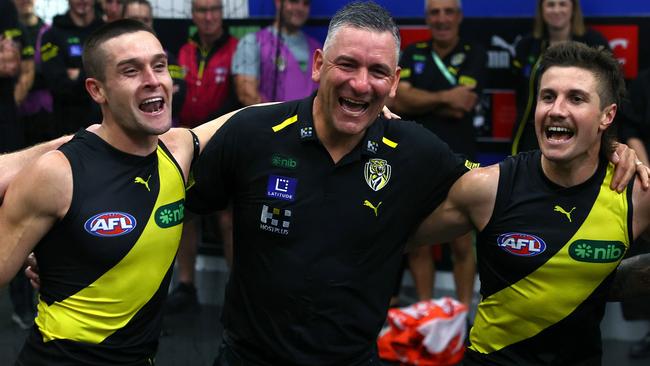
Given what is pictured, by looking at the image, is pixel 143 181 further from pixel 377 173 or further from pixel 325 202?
pixel 377 173

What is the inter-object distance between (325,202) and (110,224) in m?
0.81

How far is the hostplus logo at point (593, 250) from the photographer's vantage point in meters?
3.88

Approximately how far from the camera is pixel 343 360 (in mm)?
3844

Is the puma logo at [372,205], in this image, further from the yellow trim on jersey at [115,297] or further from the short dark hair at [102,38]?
the short dark hair at [102,38]

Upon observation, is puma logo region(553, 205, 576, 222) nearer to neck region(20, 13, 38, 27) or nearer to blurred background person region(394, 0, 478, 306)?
blurred background person region(394, 0, 478, 306)

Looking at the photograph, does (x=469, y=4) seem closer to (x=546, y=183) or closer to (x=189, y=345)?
(x=189, y=345)

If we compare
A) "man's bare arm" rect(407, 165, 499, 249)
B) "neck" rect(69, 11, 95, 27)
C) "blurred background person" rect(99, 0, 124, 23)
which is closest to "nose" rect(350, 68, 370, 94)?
"man's bare arm" rect(407, 165, 499, 249)

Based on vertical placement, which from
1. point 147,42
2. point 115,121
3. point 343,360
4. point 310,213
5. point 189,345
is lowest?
point 189,345

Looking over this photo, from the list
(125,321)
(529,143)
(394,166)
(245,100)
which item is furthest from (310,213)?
(245,100)

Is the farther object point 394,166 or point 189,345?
point 189,345

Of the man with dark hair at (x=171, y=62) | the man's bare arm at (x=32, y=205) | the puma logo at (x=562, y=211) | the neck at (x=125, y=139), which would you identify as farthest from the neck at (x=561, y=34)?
the man's bare arm at (x=32, y=205)

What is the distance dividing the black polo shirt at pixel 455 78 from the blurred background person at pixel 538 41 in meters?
0.30

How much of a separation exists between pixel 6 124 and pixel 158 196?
12.9ft

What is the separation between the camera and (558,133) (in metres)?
3.96
